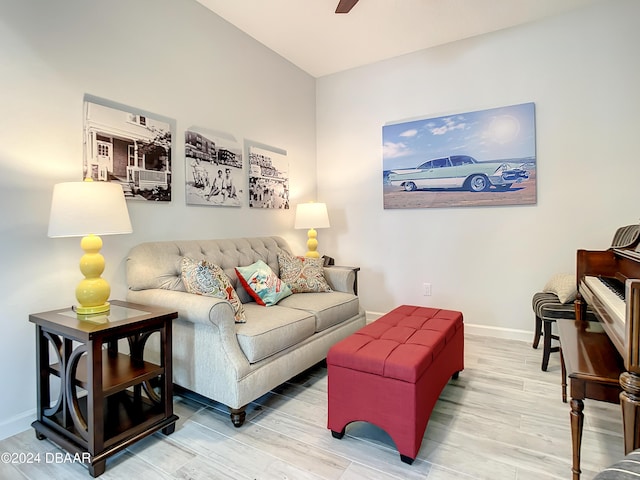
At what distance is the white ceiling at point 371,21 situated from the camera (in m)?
2.86

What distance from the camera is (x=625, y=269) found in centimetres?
190

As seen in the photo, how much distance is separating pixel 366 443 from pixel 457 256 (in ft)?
7.36

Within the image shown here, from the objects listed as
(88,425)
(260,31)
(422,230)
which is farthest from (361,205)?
(88,425)

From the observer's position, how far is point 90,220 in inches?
68.1

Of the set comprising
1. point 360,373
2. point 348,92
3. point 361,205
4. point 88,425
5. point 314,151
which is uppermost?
point 348,92

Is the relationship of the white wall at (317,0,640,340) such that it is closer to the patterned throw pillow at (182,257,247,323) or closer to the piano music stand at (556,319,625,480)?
the piano music stand at (556,319,625,480)

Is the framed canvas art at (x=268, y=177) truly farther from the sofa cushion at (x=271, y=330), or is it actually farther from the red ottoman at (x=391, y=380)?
the red ottoman at (x=391, y=380)

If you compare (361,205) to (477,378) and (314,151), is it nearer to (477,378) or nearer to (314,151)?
(314,151)

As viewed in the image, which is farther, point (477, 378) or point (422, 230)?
point (422, 230)

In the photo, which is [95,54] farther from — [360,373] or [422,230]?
[422,230]

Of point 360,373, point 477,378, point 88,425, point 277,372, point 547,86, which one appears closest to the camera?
point 88,425

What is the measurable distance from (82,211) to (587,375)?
2.30m

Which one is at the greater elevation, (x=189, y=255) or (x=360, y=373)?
(x=189, y=255)

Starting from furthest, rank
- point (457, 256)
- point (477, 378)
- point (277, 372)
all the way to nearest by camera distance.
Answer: point (457, 256)
point (477, 378)
point (277, 372)
